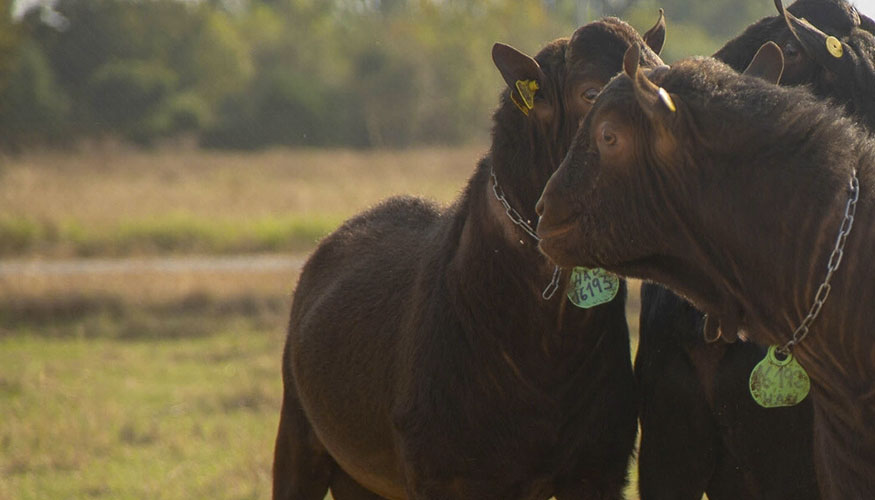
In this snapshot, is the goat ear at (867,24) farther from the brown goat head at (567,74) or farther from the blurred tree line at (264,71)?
the blurred tree line at (264,71)

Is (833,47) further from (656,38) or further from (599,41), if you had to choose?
(599,41)

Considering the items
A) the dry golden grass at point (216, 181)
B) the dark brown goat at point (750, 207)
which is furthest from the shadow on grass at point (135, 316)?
the dark brown goat at point (750, 207)

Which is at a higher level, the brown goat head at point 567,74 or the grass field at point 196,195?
the brown goat head at point 567,74

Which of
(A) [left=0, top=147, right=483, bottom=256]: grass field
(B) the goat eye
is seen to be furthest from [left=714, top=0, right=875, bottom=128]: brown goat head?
(A) [left=0, top=147, right=483, bottom=256]: grass field

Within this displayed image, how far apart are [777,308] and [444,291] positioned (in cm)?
148

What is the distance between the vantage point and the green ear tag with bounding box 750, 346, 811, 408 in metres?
3.89

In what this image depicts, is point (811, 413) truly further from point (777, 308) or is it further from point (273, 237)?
point (273, 237)

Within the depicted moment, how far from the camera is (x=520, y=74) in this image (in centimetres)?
429

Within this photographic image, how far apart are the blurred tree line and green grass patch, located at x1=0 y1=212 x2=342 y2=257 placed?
9111 mm

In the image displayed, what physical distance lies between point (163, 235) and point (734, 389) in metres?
15.1

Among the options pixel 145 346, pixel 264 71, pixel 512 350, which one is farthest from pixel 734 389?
pixel 264 71

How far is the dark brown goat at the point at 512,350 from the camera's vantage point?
4297 millimetres

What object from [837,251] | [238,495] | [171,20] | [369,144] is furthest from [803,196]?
[171,20]

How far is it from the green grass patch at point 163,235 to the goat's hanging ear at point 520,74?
13202 millimetres
